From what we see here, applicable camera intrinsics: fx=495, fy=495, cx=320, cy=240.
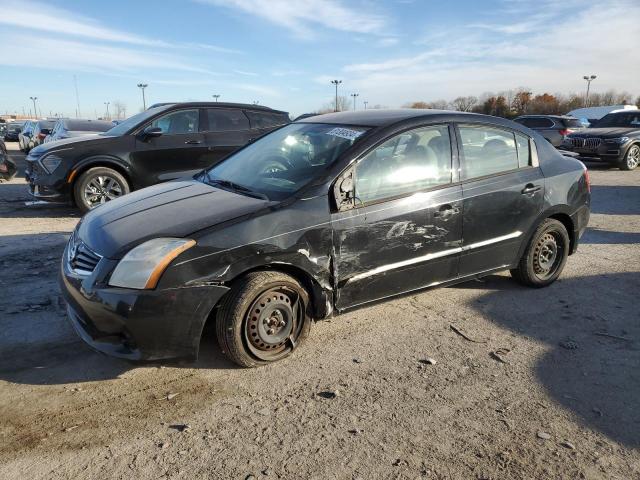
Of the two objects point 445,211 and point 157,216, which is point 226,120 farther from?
point 445,211

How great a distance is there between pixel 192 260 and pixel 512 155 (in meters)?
3.03

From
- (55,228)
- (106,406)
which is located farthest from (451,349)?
(55,228)

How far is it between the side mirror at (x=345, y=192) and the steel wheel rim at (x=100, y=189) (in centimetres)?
543

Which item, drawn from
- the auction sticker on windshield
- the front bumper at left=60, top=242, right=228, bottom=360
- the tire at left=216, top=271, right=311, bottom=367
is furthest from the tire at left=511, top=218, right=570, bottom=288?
the front bumper at left=60, top=242, right=228, bottom=360

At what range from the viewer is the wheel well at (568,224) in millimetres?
4773

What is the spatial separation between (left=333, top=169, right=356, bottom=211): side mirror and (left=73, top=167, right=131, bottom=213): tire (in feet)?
17.4

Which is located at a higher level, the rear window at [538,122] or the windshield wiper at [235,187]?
the rear window at [538,122]

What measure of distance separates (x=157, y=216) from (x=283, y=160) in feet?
3.70

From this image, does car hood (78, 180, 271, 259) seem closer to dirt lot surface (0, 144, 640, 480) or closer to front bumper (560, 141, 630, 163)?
dirt lot surface (0, 144, 640, 480)

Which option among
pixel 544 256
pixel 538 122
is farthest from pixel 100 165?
pixel 538 122

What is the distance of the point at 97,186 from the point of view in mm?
7672

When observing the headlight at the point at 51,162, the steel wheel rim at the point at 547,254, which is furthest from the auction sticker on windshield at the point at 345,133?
the headlight at the point at 51,162

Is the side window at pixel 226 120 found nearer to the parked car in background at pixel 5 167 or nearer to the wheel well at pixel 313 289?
the parked car in background at pixel 5 167

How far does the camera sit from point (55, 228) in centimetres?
684
